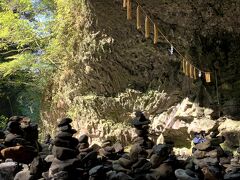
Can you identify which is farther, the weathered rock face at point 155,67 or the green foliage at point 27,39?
the green foliage at point 27,39

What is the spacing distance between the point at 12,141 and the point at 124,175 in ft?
6.92

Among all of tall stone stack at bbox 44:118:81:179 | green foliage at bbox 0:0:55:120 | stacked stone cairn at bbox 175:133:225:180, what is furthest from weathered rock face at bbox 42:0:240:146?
tall stone stack at bbox 44:118:81:179

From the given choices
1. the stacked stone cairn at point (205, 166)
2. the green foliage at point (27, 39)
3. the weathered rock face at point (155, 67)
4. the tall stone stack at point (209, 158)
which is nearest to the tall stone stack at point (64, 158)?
the stacked stone cairn at point (205, 166)

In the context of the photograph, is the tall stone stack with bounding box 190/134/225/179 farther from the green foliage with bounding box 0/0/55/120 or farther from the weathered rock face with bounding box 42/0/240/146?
the green foliage with bounding box 0/0/55/120

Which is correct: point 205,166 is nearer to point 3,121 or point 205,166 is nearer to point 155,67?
point 155,67

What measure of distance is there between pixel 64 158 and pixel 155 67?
8.15 metres

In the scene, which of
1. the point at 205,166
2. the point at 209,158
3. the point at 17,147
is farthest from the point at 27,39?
the point at 205,166

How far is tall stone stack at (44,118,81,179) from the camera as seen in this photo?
4680 millimetres

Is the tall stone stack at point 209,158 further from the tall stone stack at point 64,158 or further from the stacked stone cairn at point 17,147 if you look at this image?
the stacked stone cairn at point 17,147

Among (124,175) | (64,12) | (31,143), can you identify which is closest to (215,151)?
(124,175)

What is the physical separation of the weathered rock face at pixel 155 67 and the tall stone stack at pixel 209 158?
377 cm

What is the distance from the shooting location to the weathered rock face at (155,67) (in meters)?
11.7

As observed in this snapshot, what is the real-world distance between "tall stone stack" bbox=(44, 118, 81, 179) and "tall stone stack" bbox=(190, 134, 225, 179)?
1.98 m

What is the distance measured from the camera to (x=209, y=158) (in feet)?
21.1
